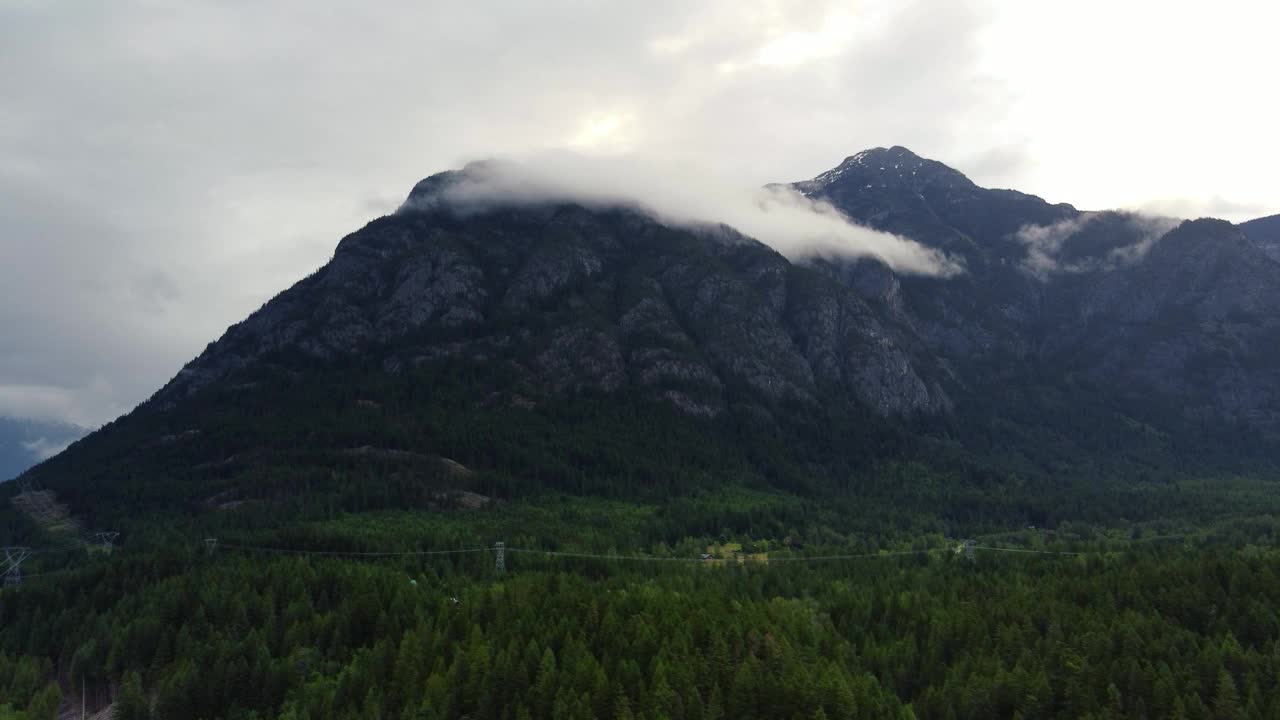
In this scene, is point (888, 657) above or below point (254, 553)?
below

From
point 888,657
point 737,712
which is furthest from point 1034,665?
point 737,712

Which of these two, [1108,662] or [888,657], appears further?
[888,657]

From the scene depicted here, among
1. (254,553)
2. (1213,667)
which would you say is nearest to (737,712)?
(1213,667)

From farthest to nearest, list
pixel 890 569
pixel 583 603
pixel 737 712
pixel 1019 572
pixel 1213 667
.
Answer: pixel 890 569 < pixel 1019 572 < pixel 583 603 < pixel 1213 667 < pixel 737 712

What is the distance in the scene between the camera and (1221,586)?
140500 mm

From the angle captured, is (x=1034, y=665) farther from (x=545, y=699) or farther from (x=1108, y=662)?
(x=545, y=699)

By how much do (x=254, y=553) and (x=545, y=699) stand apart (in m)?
98.3

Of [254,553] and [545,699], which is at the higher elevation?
[254,553]

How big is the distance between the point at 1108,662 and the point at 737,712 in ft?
173

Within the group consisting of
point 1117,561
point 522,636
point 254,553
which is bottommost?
point 1117,561

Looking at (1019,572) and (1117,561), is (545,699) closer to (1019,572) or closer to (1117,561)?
(1019,572)

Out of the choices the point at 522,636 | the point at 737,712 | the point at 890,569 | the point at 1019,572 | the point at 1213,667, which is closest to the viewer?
the point at 737,712

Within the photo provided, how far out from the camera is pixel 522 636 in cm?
12050

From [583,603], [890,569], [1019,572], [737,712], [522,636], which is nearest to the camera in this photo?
[737,712]
